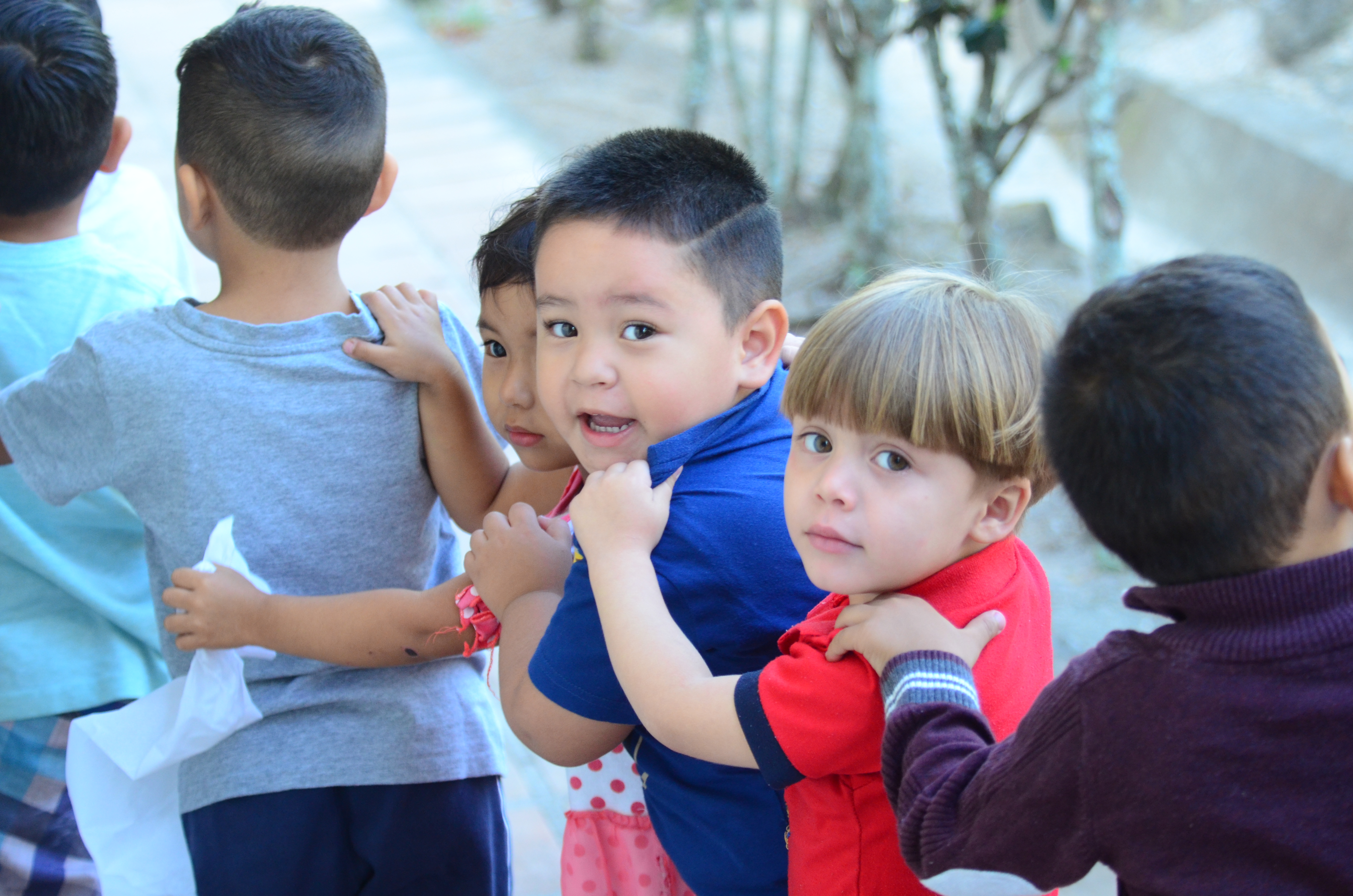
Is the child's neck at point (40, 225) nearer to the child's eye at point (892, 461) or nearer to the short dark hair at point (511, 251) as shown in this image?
the short dark hair at point (511, 251)

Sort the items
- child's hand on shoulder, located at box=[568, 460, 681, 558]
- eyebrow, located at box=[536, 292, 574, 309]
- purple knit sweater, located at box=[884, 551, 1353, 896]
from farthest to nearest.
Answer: eyebrow, located at box=[536, 292, 574, 309], child's hand on shoulder, located at box=[568, 460, 681, 558], purple knit sweater, located at box=[884, 551, 1353, 896]

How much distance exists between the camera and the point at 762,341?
149 cm

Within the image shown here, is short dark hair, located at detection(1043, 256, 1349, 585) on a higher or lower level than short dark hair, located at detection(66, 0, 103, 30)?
higher

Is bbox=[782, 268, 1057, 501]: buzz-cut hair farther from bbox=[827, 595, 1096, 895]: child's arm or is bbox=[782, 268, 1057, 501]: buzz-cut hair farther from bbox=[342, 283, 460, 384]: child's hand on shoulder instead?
bbox=[342, 283, 460, 384]: child's hand on shoulder

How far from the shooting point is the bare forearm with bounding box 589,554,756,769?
1.19 metres

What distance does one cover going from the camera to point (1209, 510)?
90 centimetres

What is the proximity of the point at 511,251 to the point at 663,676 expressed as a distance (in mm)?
717

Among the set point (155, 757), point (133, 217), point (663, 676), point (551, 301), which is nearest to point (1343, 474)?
point (663, 676)

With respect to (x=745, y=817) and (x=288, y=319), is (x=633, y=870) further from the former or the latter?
(x=288, y=319)

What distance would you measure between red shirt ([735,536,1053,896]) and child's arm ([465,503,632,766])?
0.87ft

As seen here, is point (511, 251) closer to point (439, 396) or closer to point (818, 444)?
point (439, 396)

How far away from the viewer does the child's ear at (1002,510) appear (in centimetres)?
121

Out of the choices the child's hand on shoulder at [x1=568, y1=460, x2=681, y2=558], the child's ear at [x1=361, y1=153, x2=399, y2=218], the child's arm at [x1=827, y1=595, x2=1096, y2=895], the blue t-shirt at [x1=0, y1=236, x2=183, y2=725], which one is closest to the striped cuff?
the child's arm at [x1=827, y1=595, x2=1096, y2=895]

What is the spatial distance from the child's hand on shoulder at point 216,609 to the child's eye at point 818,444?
32.0 inches
